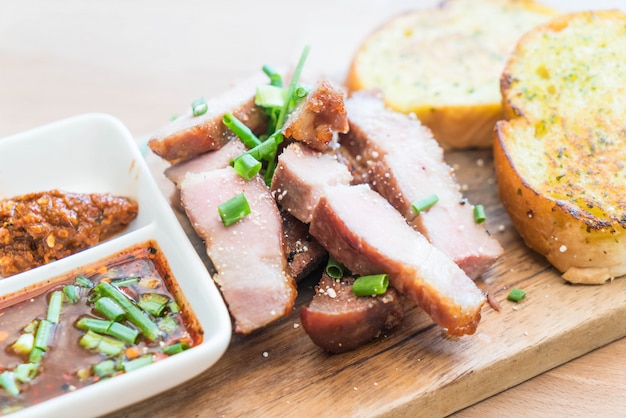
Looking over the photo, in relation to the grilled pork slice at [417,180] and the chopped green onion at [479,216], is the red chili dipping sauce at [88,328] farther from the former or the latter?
the chopped green onion at [479,216]

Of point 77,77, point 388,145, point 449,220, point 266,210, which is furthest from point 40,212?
point 77,77

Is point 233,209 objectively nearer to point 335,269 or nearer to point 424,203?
point 335,269

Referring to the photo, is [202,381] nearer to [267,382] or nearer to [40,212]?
[267,382]

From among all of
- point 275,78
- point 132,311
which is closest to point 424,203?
point 275,78

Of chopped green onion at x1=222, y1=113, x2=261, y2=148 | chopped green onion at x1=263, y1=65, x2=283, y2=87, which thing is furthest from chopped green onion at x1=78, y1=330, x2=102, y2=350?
chopped green onion at x1=263, y1=65, x2=283, y2=87

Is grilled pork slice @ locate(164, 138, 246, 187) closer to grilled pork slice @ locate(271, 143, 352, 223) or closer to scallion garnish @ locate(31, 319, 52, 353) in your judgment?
grilled pork slice @ locate(271, 143, 352, 223)

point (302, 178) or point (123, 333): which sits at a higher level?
point (302, 178)
